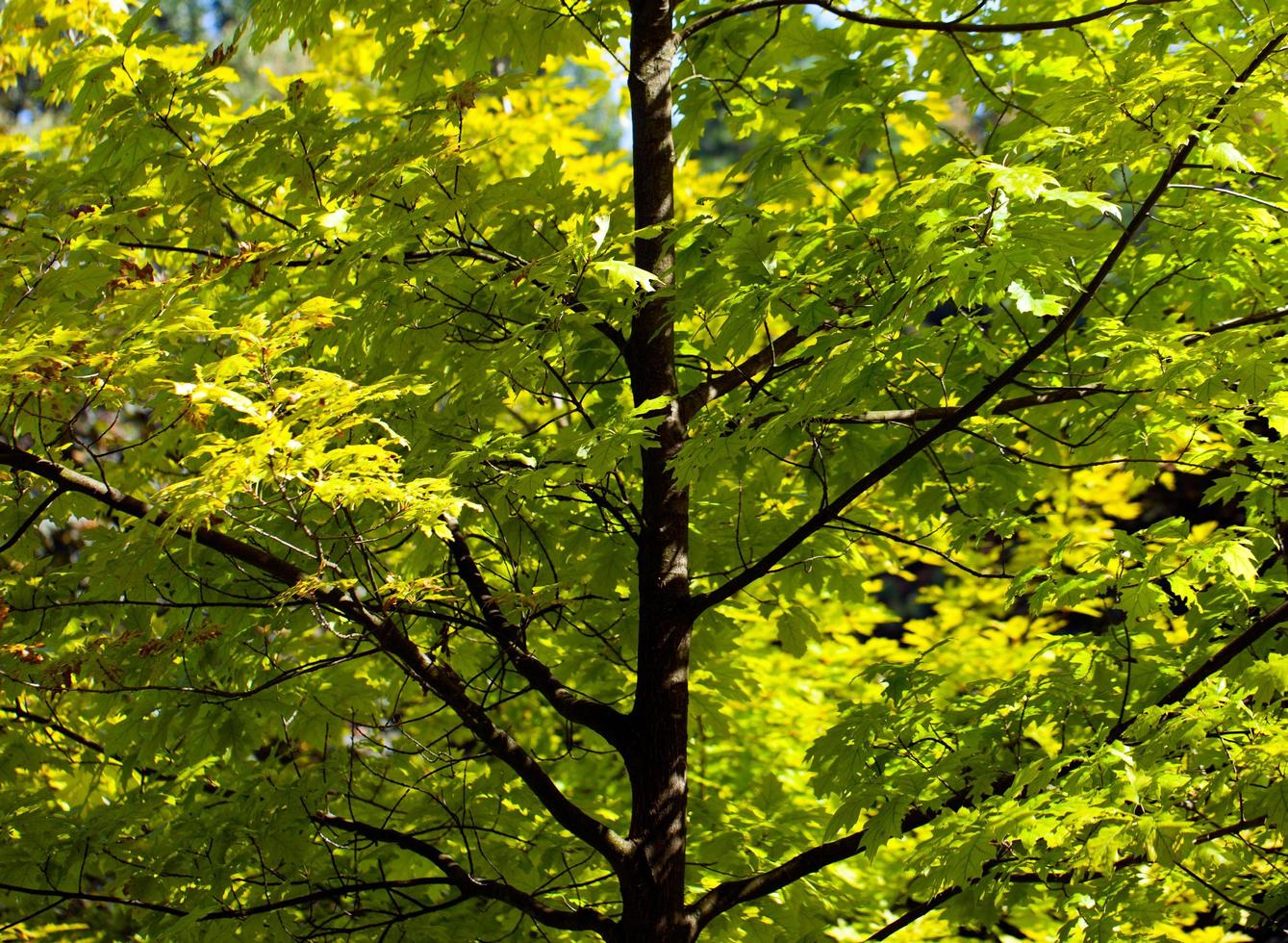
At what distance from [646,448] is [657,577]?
41 cm

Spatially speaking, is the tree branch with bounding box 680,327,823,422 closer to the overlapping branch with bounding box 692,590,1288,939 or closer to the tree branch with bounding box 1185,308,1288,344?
the tree branch with bounding box 1185,308,1288,344

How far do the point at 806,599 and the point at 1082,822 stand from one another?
3.67 meters

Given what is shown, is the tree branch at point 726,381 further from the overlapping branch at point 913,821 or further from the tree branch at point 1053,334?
the overlapping branch at point 913,821

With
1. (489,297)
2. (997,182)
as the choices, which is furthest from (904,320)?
(489,297)

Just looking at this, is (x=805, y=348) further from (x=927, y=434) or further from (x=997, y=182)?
(x=997, y=182)

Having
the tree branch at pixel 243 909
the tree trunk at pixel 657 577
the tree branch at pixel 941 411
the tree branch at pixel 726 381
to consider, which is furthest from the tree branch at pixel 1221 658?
the tree branch at pixel 243 909

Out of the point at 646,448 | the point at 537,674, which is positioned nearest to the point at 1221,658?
the point at 646,448

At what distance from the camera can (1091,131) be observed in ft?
8.59

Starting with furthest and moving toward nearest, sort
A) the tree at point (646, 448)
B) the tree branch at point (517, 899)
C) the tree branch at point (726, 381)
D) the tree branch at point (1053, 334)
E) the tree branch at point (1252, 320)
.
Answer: the tree branch at point (726, 381)
the tree branch at point (517, 899)
the tree branch at point (1252, 320)
the tree at point (646, 448)
the tree branch at point (1053, 334)

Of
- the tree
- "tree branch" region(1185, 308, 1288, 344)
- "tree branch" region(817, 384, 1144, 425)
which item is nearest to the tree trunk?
the tree

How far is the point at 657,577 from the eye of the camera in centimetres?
350

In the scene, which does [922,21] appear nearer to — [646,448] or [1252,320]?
[1252,320]

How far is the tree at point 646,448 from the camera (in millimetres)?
2504

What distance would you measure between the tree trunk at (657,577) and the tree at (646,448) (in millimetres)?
15
